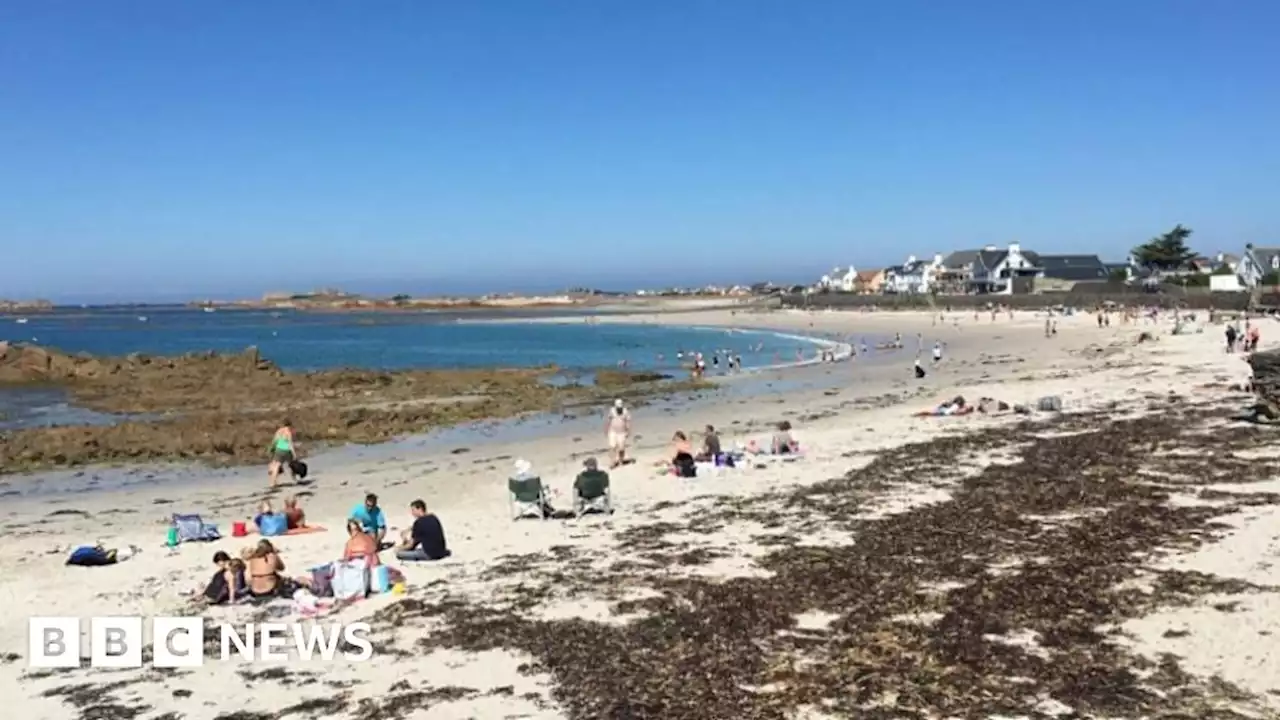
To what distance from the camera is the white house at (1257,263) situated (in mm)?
90625

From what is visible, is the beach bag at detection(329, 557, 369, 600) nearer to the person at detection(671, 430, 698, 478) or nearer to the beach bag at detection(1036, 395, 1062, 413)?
the person at detection(671, 430, 698, 478)

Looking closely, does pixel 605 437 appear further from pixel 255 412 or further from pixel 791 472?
pixel 255 412

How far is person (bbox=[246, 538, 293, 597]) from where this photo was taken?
10.8 meters

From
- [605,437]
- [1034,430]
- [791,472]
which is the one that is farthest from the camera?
[605,437]

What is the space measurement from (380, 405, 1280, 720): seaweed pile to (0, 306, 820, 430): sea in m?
26.8

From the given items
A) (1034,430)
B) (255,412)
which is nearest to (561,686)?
(1034,430)

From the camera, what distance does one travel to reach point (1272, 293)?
6931 cm

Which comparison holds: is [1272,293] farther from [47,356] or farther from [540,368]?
[47,356]

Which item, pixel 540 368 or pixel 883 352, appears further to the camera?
pixel 883 352

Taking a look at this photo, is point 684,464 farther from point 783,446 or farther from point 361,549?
point 361,549

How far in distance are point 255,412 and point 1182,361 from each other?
3102 centimetres

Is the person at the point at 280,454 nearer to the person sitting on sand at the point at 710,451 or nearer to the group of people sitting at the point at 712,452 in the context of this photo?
the group of people sitting at the point at 712,452

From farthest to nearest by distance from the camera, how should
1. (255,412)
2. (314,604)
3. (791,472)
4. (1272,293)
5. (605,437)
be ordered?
(1272,293) → (255,412) → (605,437) → (791,472) → (314,604)

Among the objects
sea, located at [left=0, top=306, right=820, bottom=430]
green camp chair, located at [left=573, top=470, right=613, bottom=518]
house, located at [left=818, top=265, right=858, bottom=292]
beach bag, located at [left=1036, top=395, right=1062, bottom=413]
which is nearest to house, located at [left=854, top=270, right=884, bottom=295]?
house, located at [left=818, top=265, right=858, bottom=292]
